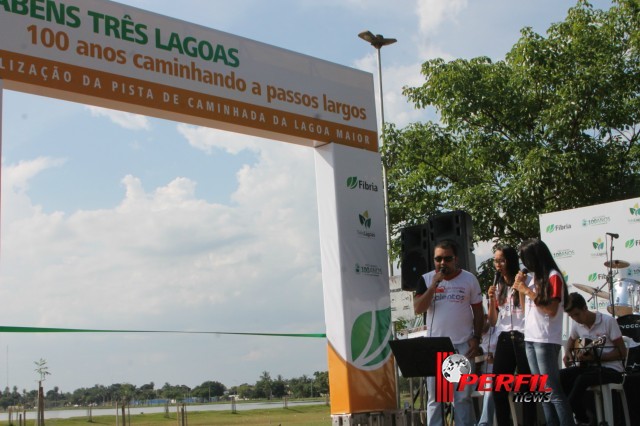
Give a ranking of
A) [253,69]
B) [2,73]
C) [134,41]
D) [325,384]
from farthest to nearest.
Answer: [325,384] < [253,69] < [134,41] < [2,73]

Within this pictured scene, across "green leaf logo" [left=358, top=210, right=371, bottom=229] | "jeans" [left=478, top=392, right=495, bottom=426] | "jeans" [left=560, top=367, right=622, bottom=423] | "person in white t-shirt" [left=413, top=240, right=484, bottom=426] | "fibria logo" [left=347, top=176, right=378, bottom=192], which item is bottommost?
"jeans" [left=478, top=392, right=495, bottom=426]

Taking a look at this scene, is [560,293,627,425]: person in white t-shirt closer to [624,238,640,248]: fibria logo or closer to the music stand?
the music stand

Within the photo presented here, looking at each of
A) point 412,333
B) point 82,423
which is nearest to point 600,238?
point 412,333

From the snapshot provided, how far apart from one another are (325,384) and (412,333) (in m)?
1.43

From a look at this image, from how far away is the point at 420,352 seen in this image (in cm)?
552

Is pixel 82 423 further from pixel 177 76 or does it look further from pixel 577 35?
pixel 577 35

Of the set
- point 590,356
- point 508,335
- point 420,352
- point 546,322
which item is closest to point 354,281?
point 508,335

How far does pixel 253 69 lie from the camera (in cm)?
885

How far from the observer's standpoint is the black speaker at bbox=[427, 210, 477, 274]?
8.85 m

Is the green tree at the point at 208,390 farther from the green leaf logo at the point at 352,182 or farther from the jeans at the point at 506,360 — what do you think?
the jeans at the point at 506,360

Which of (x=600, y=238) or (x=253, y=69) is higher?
(x=253, y=69)

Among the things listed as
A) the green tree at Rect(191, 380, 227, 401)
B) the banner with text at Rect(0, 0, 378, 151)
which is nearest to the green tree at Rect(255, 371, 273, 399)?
the green tree at Rect(191, 380, 227, 401)

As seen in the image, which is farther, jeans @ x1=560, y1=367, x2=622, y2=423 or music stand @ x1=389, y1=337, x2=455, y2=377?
jeans @ x1=560, y1=367, x2=622, y2=423

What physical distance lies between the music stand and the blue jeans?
782mm
